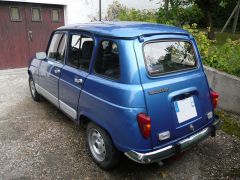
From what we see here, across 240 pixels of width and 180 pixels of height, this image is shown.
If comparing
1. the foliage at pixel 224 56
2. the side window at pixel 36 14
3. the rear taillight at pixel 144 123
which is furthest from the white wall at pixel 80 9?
the rear taillight at pixel 144 123

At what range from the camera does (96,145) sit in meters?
3.46

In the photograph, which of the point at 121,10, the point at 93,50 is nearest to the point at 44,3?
the point at 121,10

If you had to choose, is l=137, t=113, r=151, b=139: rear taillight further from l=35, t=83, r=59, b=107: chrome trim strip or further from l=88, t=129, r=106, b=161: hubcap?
l=35, t=83, r=59, b=107: chrome trim strip

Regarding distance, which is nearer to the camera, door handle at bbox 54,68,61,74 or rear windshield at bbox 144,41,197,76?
rear windshield at bbox 144,41,197,76

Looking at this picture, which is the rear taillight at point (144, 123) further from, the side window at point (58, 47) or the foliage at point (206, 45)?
the foliage at point (206, 45)

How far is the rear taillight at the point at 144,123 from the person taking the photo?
2.60 m

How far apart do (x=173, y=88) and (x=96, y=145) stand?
1.37 m

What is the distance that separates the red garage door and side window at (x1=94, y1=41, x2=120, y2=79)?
633 centimetres

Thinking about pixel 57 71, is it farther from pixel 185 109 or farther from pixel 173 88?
pixel 185 109

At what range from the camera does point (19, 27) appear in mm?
8453

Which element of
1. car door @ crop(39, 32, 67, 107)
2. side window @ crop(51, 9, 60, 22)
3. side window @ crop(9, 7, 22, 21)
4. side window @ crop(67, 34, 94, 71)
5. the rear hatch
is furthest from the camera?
side window @ crop(51, 9, 60, 22)

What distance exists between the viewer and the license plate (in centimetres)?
290

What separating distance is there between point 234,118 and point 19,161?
12.6 feet

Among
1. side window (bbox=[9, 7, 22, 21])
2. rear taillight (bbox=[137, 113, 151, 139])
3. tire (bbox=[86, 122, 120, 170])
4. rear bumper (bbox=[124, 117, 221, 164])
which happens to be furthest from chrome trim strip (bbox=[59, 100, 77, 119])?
side window (bbox=[9, 7, 22, 21])
